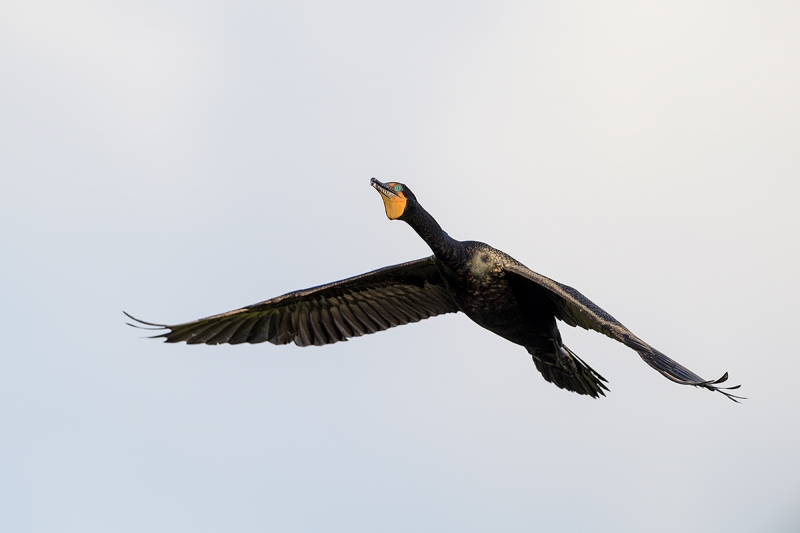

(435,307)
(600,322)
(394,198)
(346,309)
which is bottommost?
(600,322)

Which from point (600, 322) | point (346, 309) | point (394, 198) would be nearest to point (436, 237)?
point (394, 198)

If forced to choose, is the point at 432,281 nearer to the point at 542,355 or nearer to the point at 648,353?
the point at 542,355

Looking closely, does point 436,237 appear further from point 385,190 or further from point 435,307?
point 435,307

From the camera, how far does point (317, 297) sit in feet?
46.8

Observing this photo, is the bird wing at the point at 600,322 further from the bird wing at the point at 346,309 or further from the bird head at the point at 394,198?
the bird wing at the point at 346,309

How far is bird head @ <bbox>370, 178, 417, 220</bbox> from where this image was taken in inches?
466

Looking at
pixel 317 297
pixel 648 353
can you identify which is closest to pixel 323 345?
pixel 317 297

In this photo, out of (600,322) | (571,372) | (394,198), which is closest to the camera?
(600,322)

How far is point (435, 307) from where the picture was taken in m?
14.4

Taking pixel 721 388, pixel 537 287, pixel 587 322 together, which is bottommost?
pixel 721 388

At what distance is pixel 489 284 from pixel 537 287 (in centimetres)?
70

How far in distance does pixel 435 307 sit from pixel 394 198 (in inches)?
117

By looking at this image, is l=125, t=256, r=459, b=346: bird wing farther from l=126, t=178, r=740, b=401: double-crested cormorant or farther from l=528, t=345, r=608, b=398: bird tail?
l=528, t=345, r=608, b=398: bird tail

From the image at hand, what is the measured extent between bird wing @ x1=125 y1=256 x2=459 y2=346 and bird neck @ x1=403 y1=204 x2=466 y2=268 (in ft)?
5.19
